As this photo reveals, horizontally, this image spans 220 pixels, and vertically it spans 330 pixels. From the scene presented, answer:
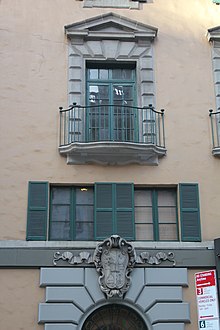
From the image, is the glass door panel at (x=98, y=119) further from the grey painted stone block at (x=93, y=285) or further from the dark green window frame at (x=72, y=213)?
the grey painted stone block at (x=93, y=285)

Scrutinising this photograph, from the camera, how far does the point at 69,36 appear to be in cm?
1620

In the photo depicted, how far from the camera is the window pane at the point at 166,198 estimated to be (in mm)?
15148

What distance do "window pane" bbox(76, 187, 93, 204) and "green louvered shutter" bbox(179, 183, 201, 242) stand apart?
2530mm

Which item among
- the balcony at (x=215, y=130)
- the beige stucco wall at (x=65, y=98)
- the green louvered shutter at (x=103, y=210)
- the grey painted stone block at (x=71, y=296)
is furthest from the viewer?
the balcony at (x=215, y=130)

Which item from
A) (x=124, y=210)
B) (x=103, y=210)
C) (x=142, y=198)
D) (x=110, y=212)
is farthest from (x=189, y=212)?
(x=103, y=210)

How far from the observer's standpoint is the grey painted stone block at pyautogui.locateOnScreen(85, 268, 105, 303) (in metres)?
13.7

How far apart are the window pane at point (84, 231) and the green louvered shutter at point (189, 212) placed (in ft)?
8.23

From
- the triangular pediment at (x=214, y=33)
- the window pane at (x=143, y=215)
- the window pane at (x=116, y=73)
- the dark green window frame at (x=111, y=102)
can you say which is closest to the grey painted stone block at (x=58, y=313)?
the window pane at (x=143, y=215)

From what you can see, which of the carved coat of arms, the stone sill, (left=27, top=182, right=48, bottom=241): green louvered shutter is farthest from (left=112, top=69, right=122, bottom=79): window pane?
the carved coat of arms

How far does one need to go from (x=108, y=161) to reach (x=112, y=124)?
1.21m

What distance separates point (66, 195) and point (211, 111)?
16.2 feet

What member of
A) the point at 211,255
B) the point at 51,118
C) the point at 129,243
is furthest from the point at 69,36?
the point at 211,255

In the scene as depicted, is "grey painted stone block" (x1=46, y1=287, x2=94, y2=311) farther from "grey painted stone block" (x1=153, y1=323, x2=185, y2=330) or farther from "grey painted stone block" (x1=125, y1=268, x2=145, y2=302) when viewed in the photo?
"grey painted stone block" (x1=153, y1=323, x2=185, y2=330)

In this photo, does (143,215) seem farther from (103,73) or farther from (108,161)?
(103,73)
